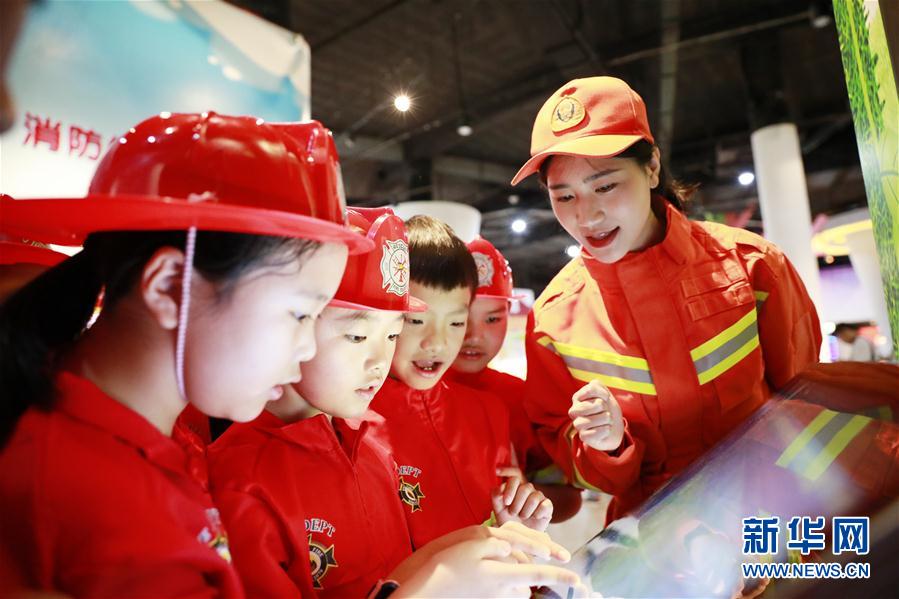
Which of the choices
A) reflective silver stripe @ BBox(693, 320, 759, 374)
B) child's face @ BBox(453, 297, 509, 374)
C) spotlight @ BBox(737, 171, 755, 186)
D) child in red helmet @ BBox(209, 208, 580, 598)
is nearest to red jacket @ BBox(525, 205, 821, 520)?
reflective silver stripe @ BBox(693, 320, 759, 374)

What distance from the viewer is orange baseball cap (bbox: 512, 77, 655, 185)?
4.42ft

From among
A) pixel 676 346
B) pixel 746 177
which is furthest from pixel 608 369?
pixel 746 177

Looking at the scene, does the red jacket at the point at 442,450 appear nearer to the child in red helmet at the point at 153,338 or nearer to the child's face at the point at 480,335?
the child's face at the point at 480,335

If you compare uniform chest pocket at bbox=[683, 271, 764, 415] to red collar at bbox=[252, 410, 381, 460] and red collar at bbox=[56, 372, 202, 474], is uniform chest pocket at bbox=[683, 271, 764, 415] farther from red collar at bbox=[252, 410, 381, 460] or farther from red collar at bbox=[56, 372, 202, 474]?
red collar at bbox=[56, 372, 202, 474]

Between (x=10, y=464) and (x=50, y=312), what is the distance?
194 mm

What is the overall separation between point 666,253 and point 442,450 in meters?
0.75

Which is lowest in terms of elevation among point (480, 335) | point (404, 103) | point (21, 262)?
point (480, 335)

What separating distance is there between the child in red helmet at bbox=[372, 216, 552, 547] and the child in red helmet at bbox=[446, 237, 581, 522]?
6.2 inches

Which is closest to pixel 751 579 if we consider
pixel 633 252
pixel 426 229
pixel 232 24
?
pixel 633 252

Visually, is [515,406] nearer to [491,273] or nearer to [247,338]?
[491,273]

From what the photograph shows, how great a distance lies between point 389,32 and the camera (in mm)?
4754

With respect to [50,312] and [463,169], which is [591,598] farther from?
[463,169]

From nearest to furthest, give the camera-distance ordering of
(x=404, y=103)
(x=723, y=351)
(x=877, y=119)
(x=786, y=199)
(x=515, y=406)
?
1. (x=877, y=119)
2. (x=723, y=351)
3. (x=515, y=406)
4. (x=404, y=103)
5. (x=786, y=199)

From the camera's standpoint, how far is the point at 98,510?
1.93 ft
